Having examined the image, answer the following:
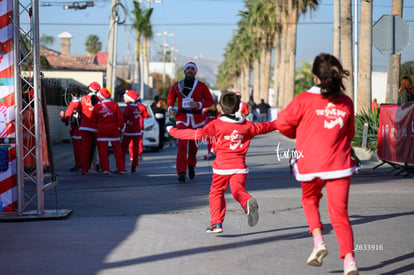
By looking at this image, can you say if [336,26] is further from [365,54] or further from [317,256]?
[317,256]

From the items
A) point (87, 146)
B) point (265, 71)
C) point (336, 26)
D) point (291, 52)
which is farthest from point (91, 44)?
point (87, 146)

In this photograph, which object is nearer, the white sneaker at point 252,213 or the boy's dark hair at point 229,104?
the white sneaker at point 252,213

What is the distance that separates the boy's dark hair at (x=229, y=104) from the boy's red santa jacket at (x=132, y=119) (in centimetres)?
900

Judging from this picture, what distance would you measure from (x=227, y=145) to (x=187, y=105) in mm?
5263

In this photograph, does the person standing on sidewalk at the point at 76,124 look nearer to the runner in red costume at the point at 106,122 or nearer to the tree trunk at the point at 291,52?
the runner in red costume at the point at 106,122

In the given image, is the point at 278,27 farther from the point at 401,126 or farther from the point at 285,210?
the point at 285,210

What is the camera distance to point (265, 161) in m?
19.3

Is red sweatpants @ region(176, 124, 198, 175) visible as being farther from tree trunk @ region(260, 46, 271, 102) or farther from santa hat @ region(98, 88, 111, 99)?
tree trunk @ region(260, 46, 271, 102)

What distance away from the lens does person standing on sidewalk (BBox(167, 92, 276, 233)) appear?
24.0ft

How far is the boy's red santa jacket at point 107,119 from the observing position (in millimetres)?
15008

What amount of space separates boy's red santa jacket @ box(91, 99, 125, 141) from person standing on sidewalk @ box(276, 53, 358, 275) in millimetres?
9542

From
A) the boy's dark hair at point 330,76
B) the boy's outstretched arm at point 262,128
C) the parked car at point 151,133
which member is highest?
the boy's dark hair at point 330,76

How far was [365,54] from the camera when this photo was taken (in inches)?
993

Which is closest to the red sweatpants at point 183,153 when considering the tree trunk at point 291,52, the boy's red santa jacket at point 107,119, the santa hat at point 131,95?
the boy's red santa jacket at point 107,119
